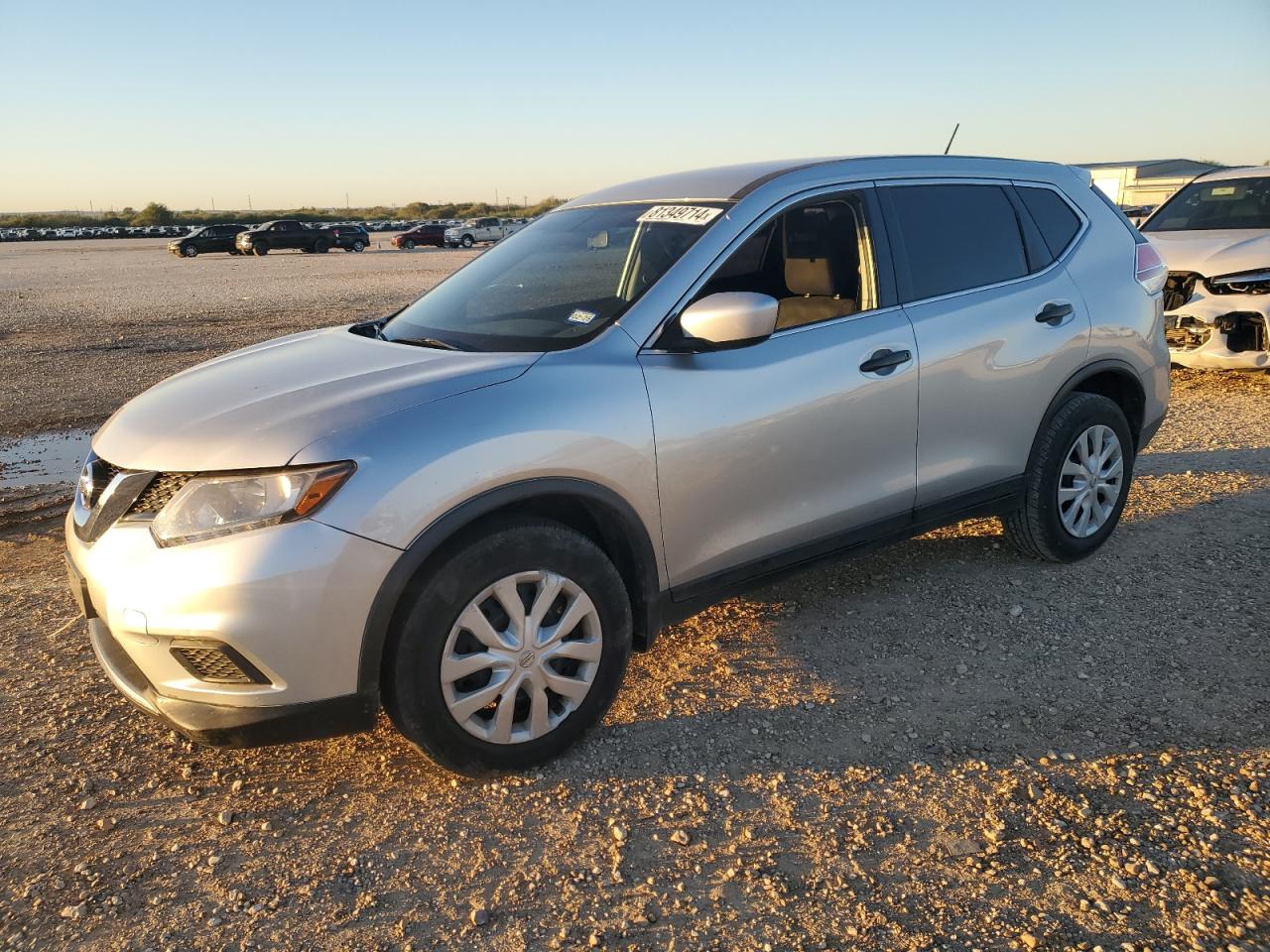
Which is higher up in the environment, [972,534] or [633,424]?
[633,424]

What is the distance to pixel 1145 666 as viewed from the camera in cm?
367

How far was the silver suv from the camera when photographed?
2580 millimetres

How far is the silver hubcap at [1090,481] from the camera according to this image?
14.5 ft

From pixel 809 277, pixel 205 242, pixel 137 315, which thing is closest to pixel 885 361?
pixel 809 277

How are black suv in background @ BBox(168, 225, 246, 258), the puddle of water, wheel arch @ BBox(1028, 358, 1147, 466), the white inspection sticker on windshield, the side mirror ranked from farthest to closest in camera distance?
black suv in background @ BBox(168, 225, 246, 258) < the puddle of water < wheel arch @ BBox(1028, 358, 1147, 466) < the white inspection sticker on windshield < the side mirror

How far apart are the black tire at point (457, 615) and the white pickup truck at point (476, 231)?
142 ft

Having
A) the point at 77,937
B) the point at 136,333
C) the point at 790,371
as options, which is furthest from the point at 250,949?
the point at 136,333

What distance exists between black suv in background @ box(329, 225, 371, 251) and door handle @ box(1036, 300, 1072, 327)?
1678 inches

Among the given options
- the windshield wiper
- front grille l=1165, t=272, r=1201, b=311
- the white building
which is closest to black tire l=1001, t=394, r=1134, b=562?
the windshield wiper

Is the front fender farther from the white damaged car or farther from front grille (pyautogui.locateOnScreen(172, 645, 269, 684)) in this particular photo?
the white damaged car

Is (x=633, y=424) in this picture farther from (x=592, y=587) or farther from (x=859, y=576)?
(x=859, y=576)

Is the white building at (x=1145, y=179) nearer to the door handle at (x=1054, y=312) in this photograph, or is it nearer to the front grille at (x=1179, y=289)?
the front grille at (x=1179, y=289)

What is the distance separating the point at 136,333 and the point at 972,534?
473 inches

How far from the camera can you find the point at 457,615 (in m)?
2.74
